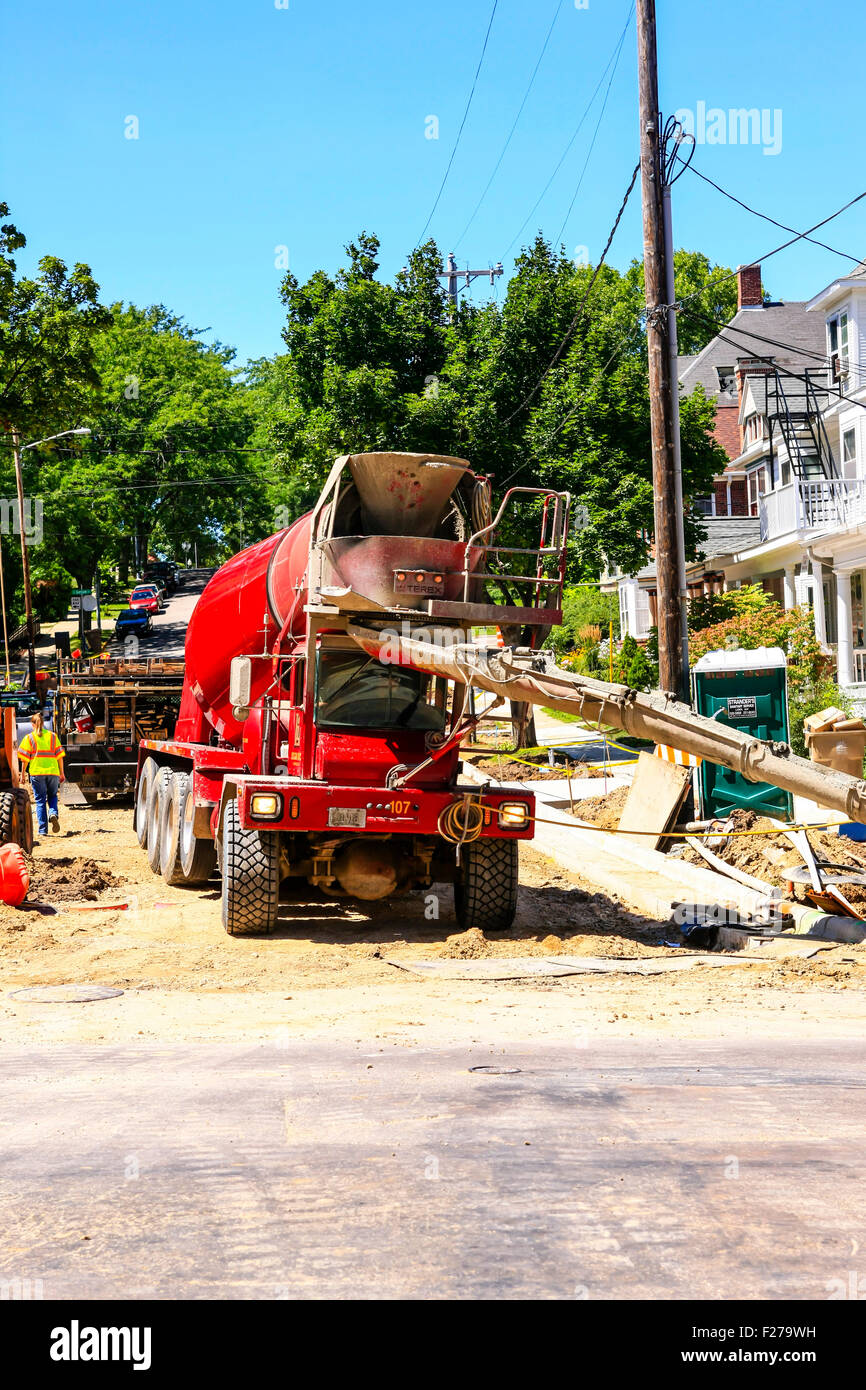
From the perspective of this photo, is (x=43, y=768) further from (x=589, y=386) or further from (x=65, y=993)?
(x=589, y=386)

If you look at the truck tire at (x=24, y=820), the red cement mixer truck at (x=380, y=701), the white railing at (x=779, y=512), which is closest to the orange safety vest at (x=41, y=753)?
the truck tire at (x=24, y=820)

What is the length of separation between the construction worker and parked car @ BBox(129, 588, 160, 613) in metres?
40.1

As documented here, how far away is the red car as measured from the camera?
59.5 meters

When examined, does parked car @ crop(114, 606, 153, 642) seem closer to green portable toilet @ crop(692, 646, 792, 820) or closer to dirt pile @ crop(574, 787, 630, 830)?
dirt pile @ crop(574, 787, 630, 830)

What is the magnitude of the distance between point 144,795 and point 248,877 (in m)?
7.02

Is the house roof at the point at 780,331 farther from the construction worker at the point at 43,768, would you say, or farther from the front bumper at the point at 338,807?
the front bumper at the point at 338,807

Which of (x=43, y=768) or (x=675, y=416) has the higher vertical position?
(x=675, y=416)

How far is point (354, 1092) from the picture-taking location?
6.43 m

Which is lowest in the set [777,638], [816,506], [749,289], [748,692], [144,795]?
[144,795]

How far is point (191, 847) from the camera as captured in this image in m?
14.3

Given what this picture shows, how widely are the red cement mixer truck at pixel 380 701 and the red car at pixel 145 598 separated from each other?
48.4m

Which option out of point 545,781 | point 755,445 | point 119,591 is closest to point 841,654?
point 545,781

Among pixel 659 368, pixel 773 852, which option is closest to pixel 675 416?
pixel 659 368

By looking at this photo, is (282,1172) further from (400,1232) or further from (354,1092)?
(354,1092)
